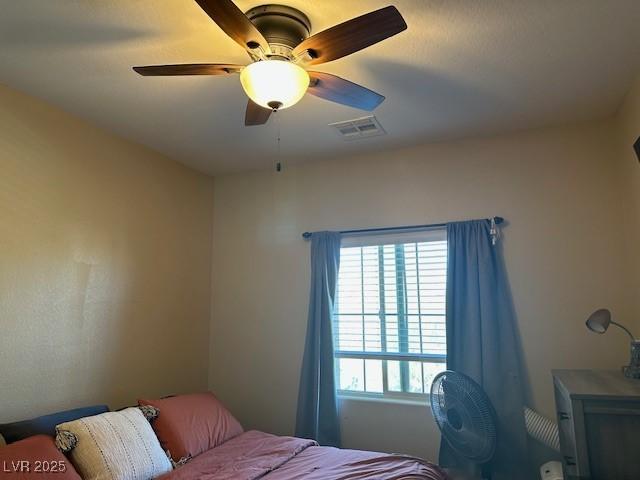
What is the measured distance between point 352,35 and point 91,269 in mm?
2178

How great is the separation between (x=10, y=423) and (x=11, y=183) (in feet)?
3.98

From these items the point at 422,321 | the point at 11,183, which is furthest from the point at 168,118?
the point at 422,321

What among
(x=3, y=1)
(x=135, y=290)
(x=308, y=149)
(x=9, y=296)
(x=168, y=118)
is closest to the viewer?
(x=3, y=1)

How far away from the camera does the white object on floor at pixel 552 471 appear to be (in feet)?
7.20

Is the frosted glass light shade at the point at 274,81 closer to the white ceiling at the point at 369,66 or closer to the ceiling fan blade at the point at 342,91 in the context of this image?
the ceiling fan blade at the point at 342,91

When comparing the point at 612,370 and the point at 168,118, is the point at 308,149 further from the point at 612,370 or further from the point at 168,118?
the point at 612,370

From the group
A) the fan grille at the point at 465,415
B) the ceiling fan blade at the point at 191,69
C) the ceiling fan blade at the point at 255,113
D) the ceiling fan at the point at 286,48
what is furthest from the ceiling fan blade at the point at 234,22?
the fan grille at the point at 465,415

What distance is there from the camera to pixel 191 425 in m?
2.51

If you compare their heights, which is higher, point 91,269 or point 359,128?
point 359,128

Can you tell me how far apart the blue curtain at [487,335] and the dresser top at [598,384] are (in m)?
0.35

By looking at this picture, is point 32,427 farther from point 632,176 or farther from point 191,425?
point 632,176

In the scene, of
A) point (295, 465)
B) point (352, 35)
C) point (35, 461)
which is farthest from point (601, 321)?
point (35, 461)

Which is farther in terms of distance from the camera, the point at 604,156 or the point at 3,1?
the point at 604,156

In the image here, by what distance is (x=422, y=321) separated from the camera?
303 centimetres
